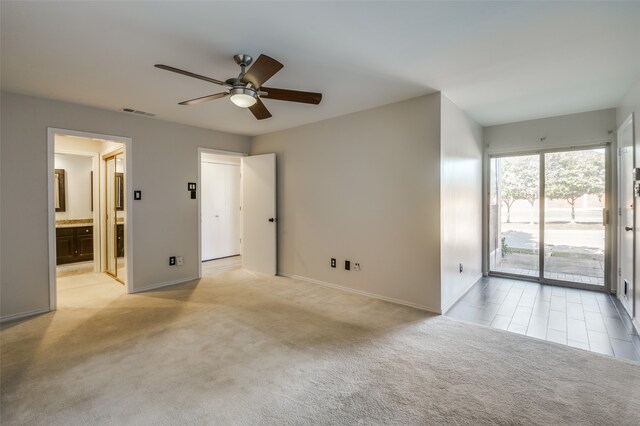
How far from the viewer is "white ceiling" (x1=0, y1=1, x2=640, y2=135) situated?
1886 millimetres

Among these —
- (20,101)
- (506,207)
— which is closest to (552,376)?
(506,207)

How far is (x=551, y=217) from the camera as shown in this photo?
14.7 ft

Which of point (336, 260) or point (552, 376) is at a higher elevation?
point (336, 260)

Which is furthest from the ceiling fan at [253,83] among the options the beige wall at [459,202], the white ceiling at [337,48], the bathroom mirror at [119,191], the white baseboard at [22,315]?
the white baseboard at [22,315]

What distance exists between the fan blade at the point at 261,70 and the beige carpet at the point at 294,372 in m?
2.20

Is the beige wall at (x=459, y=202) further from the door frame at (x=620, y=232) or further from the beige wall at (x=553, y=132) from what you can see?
the door frame at (x=620, y=232)

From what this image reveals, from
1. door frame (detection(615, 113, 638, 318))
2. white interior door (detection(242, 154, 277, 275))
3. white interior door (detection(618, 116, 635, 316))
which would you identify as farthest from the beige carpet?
white interior door (detection(242, 154, 277, 275))

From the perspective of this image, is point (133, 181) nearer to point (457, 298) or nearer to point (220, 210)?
point (220, 210)

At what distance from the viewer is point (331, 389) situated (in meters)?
2.03

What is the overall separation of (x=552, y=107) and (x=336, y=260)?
349 centimetres

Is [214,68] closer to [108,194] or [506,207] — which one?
[108,194]

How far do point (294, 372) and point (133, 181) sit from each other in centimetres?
345

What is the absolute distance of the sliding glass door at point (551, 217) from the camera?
418cm

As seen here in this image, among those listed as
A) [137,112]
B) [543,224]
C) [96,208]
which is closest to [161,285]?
[96,208]
